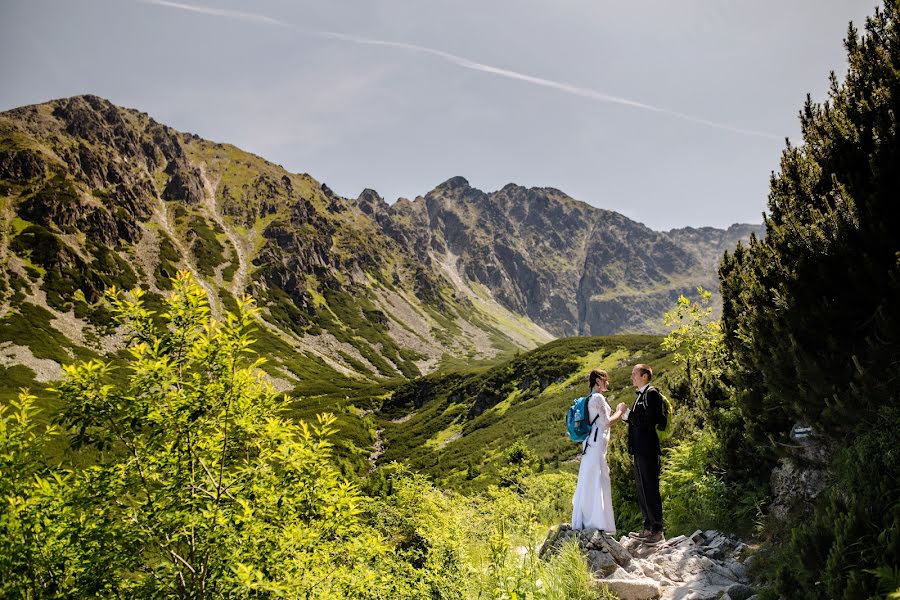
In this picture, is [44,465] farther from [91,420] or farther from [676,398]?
[676,398]

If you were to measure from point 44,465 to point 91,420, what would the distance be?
1.39 metres

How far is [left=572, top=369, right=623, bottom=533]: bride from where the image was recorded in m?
8.72

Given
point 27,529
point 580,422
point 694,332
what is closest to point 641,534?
point 580,422

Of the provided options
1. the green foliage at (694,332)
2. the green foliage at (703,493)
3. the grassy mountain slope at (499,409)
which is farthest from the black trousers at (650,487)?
the grassy mountain slope at (499,409)

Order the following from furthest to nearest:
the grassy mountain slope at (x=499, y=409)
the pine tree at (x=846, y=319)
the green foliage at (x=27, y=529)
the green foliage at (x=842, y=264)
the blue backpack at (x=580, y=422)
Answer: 1. the grassy mountain slope at (x=499, y=409)
2. the blue backpack at (x=580, y=422)
3. the green foliage at (x=842, y=264)
4. the green foliage at (x=27, y=529)
5. the pine tree at (x=846, y=319)

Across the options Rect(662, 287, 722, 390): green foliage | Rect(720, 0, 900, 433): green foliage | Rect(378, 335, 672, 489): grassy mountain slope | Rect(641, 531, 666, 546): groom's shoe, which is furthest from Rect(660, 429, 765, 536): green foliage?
Rect(378, 335, 672, 489): grassy mountain slope

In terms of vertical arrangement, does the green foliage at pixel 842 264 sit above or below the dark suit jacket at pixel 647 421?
above

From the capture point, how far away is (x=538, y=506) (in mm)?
17484

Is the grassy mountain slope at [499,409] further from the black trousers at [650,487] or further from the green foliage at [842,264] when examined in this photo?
the green foliage at [842,264]

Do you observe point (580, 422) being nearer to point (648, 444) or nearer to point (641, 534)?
point (648, 444)

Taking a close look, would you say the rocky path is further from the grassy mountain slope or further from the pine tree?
the grassy mountain slope

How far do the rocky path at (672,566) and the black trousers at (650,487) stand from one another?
1.39 ft

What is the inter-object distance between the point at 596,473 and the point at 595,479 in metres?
0.12

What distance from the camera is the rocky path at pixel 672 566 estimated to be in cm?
661
